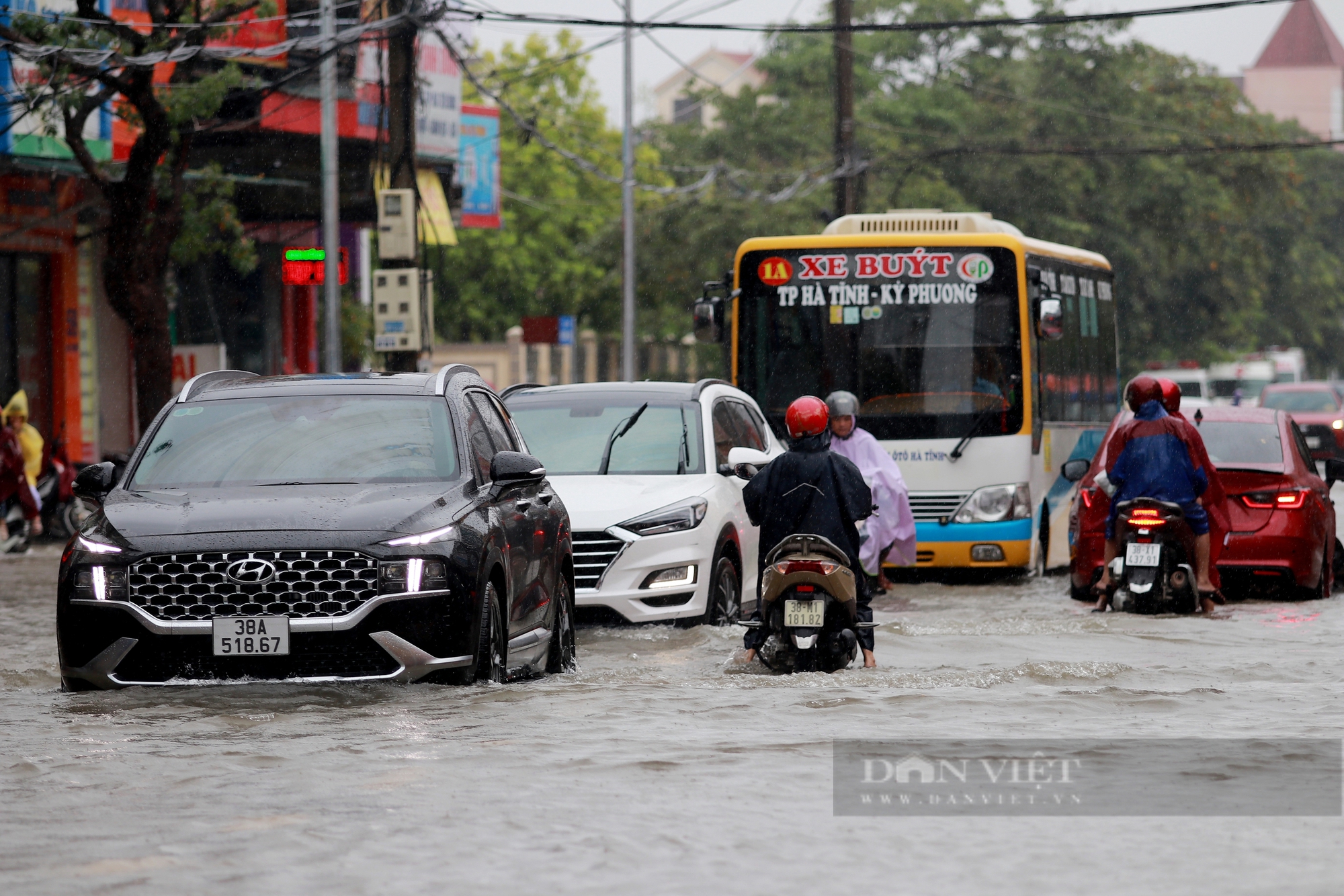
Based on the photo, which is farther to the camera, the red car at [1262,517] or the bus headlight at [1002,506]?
the bus headlight at [1002,506]

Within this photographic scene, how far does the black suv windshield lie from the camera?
9.36 metres

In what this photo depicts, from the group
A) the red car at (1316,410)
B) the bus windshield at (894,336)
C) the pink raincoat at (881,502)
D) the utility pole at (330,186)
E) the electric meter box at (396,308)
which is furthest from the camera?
the red car at (1316,410)

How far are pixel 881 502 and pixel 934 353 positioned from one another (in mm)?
2762

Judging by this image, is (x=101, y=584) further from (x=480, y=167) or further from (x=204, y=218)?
(x=480, y=167)

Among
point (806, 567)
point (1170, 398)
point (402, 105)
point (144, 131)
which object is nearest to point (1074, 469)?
point (1170, 398)

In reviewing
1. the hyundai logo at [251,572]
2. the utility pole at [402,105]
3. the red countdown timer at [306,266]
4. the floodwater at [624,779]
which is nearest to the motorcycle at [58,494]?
the red countdown timer at [306,266]

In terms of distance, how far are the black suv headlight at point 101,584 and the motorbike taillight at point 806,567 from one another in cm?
306

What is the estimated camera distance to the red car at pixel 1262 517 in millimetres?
14539

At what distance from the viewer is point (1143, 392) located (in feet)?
43.8

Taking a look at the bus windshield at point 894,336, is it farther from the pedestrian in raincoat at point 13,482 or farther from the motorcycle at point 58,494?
the motorcycle at point 58,494

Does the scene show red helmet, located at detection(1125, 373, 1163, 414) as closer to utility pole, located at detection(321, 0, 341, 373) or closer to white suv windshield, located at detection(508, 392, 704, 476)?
white suv windshield, located at detection(508, 392, 704, 476)

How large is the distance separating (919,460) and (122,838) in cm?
1148

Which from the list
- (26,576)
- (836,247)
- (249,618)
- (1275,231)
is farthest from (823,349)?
(1275,231)

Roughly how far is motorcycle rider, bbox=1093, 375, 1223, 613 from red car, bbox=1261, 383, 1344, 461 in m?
23.1
